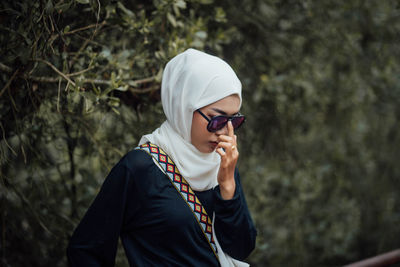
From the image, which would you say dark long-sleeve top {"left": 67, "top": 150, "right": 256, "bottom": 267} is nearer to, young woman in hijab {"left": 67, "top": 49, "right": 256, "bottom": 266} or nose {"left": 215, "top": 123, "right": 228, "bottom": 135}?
young woman in hijab {"left": 67, "top": 49, "right": 256, "bottom": 266}

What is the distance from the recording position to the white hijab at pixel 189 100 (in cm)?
147

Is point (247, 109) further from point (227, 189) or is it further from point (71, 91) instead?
point (227, 189)

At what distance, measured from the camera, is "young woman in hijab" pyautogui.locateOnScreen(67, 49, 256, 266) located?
144 cm

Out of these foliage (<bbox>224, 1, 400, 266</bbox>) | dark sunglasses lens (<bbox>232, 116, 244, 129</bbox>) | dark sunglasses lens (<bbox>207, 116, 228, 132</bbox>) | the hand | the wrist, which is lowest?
foliage (<bbox>224, 1, 400, 266</bbox>)

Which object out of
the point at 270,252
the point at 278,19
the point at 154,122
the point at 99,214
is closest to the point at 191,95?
the point at 99,214

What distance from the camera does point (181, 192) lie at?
4.90 ft

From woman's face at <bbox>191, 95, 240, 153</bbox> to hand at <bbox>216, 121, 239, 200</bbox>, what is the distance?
0.03 metres

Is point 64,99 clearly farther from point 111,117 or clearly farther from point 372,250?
point 372,250

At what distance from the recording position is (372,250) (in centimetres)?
486

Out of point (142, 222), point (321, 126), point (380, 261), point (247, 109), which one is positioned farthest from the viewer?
point (321, 126)

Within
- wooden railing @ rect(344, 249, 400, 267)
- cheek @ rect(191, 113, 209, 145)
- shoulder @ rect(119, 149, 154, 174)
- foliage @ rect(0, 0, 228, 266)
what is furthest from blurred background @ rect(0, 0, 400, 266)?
wooden railing @ rect(344, 249, 400, 267)

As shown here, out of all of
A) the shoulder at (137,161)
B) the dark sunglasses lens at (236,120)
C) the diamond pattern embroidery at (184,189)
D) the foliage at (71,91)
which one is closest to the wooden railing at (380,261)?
the diamond pattern embroidery at (184,189)

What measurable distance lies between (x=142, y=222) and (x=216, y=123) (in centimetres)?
43

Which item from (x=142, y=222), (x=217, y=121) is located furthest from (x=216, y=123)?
(x=142, y=222)
